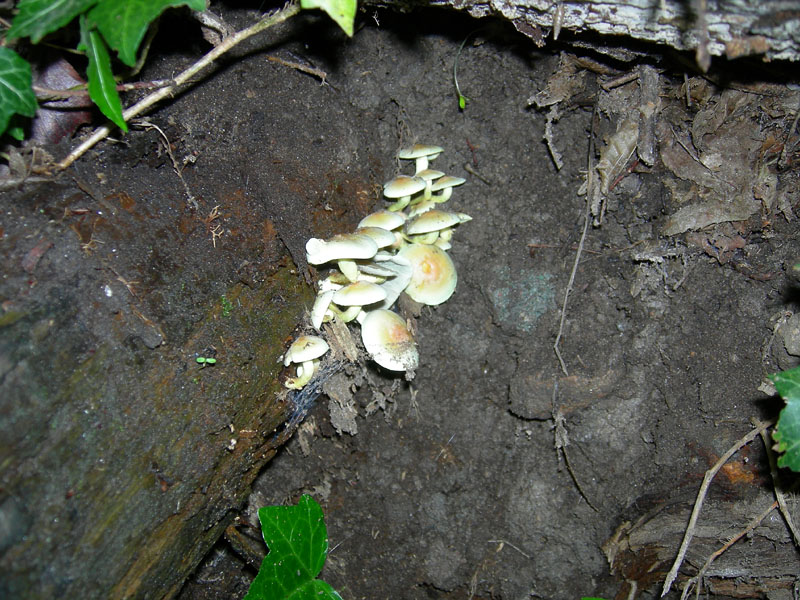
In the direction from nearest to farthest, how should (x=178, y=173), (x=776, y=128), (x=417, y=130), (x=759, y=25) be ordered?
1. (x=759, y=25)
2. (x=178, y=173)
3. (x=776, y=128)
4. (x=417, y=130)

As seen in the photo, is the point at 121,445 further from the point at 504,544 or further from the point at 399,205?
the point at 504,544

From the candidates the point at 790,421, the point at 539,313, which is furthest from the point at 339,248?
the point at 790,421

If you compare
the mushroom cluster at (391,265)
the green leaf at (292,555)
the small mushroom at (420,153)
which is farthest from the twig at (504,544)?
the small mushroom at (420,153)

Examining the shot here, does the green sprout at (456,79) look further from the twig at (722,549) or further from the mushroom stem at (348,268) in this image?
the twig at (722,549)

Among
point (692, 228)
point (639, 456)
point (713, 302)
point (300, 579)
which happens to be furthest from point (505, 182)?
point (300, 579)

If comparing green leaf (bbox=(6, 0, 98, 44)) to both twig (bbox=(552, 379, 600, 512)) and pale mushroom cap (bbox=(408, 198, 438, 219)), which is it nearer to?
pale mushroom cap (bbox=(408, 198, 438, 219))

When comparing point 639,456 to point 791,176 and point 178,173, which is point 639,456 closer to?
point 791,176
